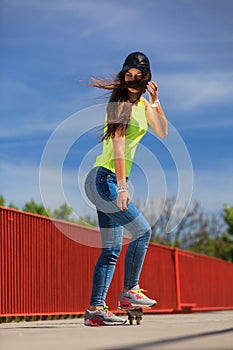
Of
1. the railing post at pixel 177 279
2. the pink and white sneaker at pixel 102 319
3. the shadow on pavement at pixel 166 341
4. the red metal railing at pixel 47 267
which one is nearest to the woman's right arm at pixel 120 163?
the pink and white sneaker at pixel 102 319

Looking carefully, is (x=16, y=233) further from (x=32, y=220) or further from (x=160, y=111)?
(x=160, y=111)

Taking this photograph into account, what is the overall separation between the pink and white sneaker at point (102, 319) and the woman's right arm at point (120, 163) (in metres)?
0.75

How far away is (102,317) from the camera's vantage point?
5.46 metres

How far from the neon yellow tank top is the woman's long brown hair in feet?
0.14

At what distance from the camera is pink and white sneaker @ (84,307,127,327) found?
5453 mm

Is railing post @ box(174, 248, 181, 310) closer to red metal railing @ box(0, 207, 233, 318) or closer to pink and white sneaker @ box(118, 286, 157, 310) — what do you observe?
red metal railing @ box(0, 207, 233, 318)

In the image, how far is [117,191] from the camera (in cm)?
537

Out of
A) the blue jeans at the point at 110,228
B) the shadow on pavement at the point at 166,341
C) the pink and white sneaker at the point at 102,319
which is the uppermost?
the blue jeans at the point at 110,228

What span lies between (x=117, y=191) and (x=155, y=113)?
0.67 meters

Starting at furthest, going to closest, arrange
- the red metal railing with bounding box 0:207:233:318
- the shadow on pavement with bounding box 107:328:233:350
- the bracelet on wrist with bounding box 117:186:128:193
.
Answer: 1. the red metal railing with bounding box 0:207:233:318
2. the bracelet on wrist with bounding box 117:186:128:193
3. the shadow on pavement with bounding box 107:328:233:350

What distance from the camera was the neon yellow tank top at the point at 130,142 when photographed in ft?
17.9

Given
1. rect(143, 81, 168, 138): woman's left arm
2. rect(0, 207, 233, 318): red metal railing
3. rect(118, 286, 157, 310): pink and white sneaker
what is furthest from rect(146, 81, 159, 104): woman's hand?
rect(0, 207, 233, 318): red metal railing

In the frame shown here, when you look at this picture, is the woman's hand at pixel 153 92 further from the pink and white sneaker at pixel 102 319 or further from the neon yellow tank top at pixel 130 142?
the pink and white sneaker at pixel 102 319

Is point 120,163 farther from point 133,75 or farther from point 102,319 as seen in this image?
point 102,319
